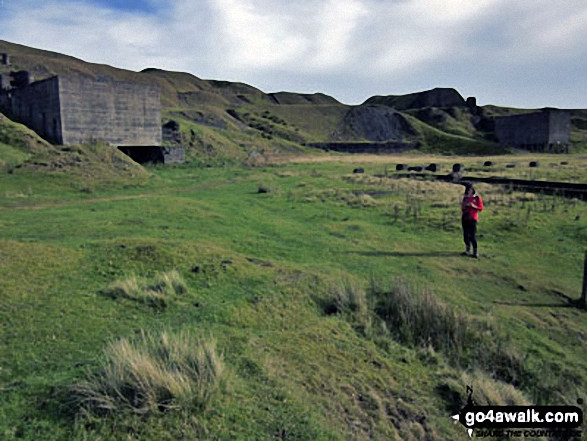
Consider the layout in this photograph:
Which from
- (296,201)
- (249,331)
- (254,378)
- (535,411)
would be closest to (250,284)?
(249,331)

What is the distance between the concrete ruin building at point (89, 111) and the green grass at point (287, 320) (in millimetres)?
14841

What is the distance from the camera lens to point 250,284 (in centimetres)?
786

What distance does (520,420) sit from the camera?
5043mm

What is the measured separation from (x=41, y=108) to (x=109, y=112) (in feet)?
13.1

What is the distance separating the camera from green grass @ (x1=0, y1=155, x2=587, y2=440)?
171 inches

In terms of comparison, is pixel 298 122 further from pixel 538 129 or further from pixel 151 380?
pixel 151 380

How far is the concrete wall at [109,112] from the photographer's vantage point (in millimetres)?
26922

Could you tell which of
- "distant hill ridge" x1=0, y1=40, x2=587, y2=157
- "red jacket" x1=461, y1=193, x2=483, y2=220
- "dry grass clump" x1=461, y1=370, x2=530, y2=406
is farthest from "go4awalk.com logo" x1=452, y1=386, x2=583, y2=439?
"distant hill ridge" x1=0, y1=40, x2=587, y2=157

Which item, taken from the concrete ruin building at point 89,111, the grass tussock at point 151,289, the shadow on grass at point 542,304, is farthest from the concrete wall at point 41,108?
the shadow on grass at point 542,304

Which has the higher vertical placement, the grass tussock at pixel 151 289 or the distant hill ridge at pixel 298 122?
the distant hill ridge at pixel 298 122

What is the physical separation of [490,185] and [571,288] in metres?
17.1

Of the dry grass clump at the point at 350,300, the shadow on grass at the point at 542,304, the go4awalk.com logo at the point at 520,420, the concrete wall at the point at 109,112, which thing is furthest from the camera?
the concrete wall at the point at 109,112

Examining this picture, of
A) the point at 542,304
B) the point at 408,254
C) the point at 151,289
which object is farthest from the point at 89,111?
the point at 542,304

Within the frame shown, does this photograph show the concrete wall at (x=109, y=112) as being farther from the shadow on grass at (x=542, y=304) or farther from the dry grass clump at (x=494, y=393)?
the dry grass clump at (x=494, y=393)
